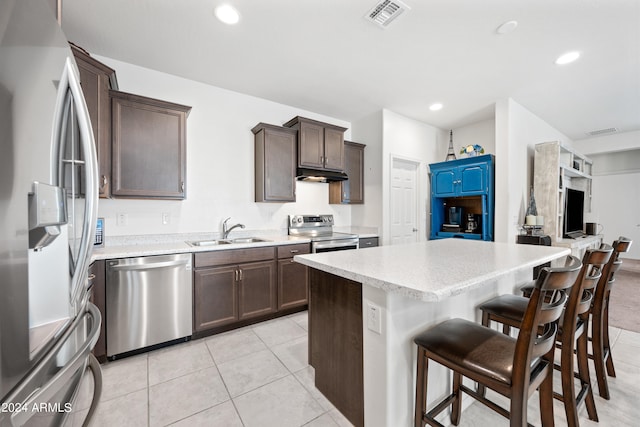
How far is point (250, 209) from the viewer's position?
3.48m

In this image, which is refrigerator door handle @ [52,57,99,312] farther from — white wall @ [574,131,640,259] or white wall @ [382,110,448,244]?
white wall @ [574,131,640,259]

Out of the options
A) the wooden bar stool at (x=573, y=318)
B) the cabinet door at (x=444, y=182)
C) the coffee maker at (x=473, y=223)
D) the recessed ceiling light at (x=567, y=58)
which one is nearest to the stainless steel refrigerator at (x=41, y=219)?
the wooden bar stool at (x=573, y=318)

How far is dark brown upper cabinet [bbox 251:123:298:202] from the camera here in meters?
3.31

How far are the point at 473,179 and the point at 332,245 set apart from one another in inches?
96.5

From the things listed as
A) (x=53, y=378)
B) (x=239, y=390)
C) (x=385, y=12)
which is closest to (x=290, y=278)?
(x=239, y=390)

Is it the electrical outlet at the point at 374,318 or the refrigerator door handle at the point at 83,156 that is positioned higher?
the refrigerator door handle at the point at 83,156

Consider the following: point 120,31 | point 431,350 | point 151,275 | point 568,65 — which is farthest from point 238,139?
point 568,65

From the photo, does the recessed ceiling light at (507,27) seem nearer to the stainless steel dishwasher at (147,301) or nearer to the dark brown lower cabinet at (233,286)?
the dark brown lower cabinet at (233,286)

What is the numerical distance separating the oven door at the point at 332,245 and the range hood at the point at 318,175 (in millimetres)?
979

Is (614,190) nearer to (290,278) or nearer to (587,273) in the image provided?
(587,273)

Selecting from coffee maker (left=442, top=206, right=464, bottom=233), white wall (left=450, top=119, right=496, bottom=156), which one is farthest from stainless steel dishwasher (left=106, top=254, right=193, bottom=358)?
white wall (left=450, top=119, right=496, bottom=156)

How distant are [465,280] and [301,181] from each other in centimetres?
316

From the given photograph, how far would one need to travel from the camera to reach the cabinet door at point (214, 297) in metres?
2.49

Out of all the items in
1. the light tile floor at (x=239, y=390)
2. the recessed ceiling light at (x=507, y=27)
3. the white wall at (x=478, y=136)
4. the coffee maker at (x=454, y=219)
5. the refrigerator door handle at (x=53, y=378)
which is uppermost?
the recessed ceiling light at (x=507, y=27)
